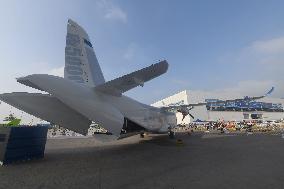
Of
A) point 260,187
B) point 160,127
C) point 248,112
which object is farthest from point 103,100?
point 248,112

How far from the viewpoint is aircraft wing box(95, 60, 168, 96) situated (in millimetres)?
10172

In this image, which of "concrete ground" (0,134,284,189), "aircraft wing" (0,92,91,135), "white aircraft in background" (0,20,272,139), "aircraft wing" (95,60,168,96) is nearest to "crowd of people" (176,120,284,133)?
"white aircraft in background" (0,20,272,139)

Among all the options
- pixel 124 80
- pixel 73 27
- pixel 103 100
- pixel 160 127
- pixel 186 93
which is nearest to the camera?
pixel 124 80

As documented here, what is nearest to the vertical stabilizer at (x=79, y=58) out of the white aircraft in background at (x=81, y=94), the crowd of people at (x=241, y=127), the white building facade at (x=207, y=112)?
the white aircraft in background at (x=81, y=94)

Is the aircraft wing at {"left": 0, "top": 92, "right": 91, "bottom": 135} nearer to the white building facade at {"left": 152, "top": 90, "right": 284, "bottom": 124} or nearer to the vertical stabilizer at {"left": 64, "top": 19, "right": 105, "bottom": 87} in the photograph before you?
the vertical stabilizer at {"left": 64, "top": 19, "right": 105, "bottom": 87}

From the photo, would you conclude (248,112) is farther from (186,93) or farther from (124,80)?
(124,80)

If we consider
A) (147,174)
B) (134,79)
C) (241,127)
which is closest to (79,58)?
(134,79)

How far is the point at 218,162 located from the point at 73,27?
11623 mm

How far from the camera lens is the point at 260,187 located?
23.9 ft

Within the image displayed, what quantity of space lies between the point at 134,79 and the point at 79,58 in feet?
18.4

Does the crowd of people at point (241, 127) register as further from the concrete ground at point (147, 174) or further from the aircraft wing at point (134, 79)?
the aircraft wing at point (134, 79)

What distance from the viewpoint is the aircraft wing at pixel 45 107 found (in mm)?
12055

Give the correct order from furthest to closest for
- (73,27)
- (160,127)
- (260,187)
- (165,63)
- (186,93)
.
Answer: (186,93)
(160,127)
(73,27)
(165,63)
(260,187)

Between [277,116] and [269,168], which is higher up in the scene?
[277,116]
